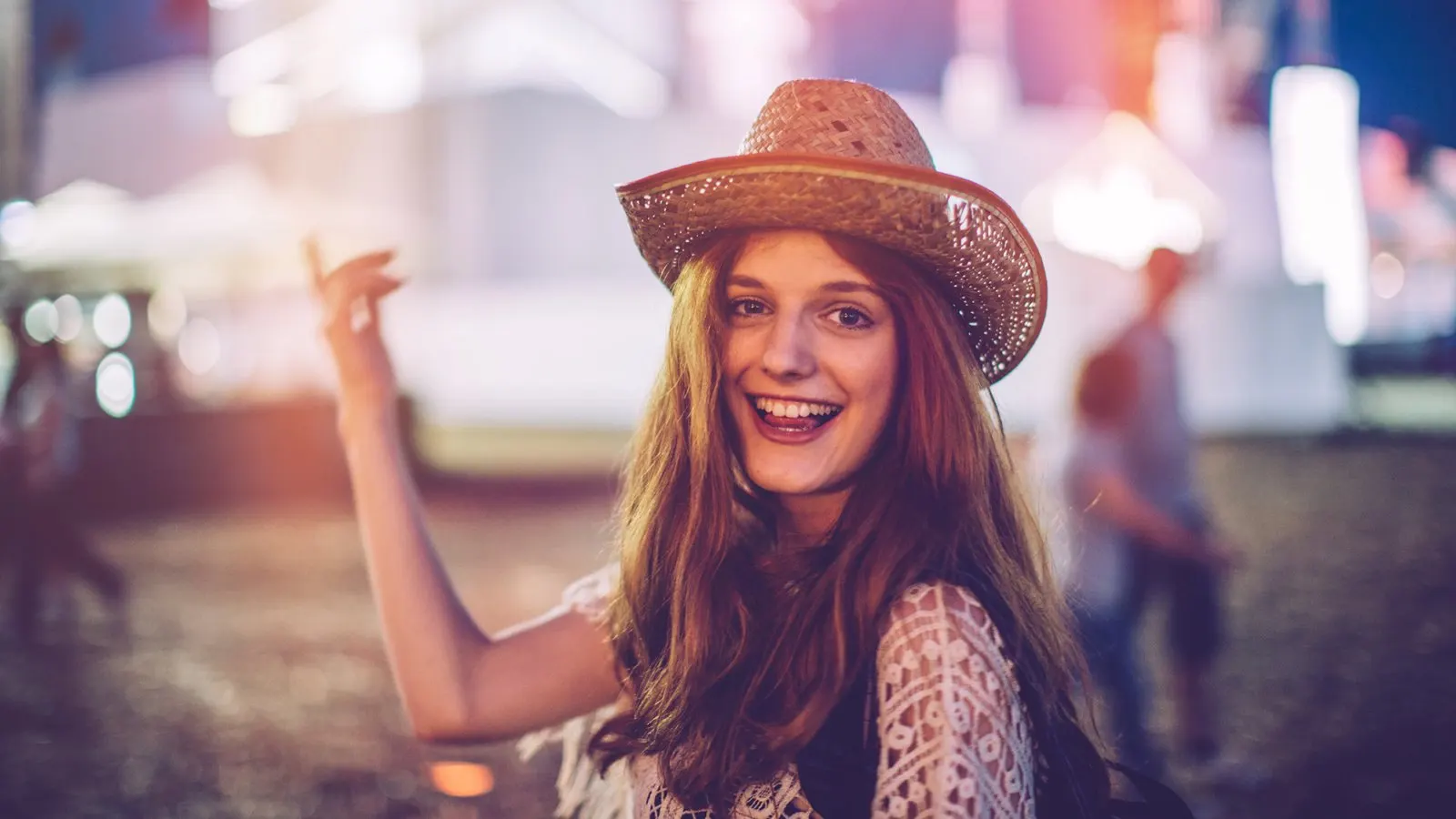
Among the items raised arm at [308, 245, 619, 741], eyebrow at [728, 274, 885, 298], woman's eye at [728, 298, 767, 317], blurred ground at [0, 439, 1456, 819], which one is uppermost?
eyebrow at [728, 274, 885, 298]

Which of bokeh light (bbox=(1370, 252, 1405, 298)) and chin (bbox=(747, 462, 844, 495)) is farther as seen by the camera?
bokeh light (bbox=(1370, 252, 1405, 298))

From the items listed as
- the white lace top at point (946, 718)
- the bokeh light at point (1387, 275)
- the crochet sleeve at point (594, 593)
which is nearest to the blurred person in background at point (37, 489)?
the crochet sleeve at point (594, 593)

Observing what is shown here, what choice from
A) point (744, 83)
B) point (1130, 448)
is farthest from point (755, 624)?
point (744, 83)

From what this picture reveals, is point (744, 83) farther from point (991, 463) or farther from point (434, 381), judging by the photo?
point (991, 463)

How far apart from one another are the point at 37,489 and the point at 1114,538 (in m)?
6.41

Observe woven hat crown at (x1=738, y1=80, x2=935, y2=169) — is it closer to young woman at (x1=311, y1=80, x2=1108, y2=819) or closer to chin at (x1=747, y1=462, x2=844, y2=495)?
young woman at (x1=311, y1=80, x2=1108, y2=819)

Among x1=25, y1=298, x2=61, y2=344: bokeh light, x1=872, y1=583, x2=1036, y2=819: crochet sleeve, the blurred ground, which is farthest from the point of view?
x1=25, y1=298, x2=61, y2=344: bokeh light

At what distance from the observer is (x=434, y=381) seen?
771 inches

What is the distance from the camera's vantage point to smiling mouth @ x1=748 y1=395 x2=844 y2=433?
1781mm

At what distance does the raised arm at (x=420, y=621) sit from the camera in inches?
73.5

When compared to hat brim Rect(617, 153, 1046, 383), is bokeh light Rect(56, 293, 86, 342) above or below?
above

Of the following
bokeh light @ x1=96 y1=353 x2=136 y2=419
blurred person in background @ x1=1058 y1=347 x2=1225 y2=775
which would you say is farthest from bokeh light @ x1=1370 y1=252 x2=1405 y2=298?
blurred person in background @ x1=1058 y1=347 x2=1225 y2=775

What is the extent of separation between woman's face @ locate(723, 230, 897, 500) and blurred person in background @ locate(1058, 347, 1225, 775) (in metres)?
2.87

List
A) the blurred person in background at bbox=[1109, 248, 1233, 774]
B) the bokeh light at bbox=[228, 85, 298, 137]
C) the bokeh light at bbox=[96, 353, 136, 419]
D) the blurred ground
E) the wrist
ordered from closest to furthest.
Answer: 1. the wrist
2. the blurred person in background at bbox=[1109, 248, 1233, 774]
3. the blurred ground
4. the bokeh light at bbox=[96, 353, 136, 419]
5. the bokeh light at bbox=[228, 85, 298, 137]
